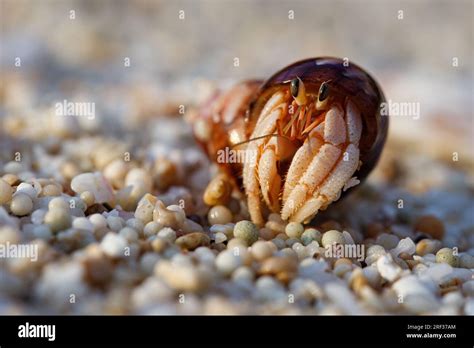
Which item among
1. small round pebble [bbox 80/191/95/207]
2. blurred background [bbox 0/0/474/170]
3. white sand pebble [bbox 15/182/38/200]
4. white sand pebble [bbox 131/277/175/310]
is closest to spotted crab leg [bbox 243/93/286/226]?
small round pebble [bbox 80/191/95/207]

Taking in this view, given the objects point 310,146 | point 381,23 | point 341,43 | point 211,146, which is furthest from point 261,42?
point 310,146

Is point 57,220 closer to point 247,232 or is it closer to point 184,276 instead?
point 184,276

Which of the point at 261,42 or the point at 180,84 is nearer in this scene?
the point at 180,84

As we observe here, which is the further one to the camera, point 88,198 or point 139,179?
point 139,179

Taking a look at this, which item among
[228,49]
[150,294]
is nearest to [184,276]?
[150,294]

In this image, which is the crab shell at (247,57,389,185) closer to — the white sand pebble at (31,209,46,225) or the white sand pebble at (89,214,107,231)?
the white sand pebble at (89,214,107,231)

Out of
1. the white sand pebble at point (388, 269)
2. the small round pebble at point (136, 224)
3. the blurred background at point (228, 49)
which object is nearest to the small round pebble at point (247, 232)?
the small round pebble at point (136, 224)

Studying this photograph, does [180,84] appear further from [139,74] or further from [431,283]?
[431,283]
